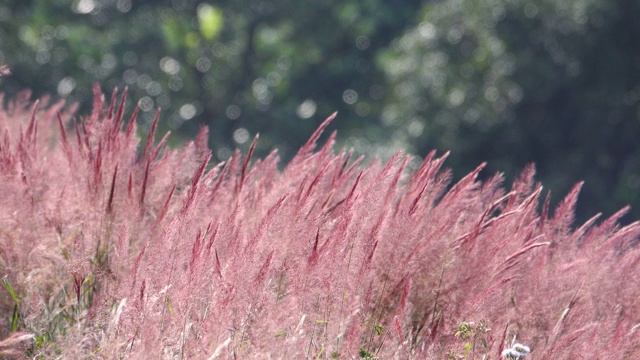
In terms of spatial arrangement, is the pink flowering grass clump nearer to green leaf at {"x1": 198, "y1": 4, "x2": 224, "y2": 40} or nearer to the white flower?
the white flower

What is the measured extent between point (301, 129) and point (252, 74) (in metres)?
2.21

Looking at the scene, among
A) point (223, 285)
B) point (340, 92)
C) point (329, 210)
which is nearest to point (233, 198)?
point (329, 210)

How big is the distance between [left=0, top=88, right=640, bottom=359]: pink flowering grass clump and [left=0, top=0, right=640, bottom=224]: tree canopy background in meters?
14.0

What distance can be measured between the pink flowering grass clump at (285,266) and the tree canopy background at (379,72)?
14.0m

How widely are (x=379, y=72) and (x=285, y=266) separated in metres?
19.0

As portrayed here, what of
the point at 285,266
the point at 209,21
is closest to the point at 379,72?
the point at 209,21

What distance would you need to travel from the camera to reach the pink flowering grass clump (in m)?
2.91

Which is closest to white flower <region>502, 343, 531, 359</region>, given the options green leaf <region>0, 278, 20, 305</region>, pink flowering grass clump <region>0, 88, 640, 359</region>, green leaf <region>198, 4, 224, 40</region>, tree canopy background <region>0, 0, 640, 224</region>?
pink flowering grass clump <region>0, 88, 640, 359</region>

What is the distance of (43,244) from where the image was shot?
354 cm

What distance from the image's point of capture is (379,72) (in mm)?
21891

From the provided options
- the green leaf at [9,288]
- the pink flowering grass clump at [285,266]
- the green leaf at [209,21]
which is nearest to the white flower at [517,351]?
the pink flowering grass clump at [285,266]

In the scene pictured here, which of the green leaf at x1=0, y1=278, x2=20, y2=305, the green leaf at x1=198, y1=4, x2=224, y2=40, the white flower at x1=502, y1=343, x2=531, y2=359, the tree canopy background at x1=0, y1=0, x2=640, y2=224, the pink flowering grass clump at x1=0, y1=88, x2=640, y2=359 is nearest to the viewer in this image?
the pink flowering grass clump at x1=0, y1=88, x2=640, y2=359

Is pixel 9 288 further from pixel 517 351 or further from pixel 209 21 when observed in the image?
pixel 209 21

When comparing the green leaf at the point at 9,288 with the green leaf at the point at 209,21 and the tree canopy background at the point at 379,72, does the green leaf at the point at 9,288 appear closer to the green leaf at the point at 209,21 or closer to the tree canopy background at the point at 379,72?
the tree canopy background at the point at 379,72
